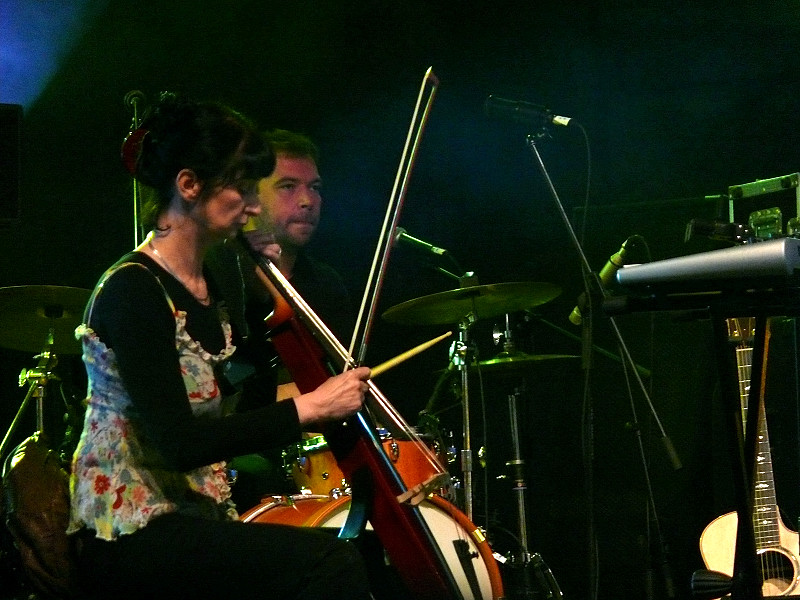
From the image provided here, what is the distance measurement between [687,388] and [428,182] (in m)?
1.49

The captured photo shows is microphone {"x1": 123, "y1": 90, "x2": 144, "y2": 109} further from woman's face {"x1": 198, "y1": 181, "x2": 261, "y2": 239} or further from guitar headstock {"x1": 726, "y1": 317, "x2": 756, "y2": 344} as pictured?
guitar headstock {"x1": 726, "y1": 317, "x2": 756, "y2": 344}

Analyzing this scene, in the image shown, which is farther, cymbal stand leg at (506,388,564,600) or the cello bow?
cymbal stand leg at (506,388,564,600)

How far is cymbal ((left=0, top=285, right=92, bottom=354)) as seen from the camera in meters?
3.22

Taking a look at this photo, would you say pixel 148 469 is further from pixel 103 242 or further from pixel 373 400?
pixel 103 242

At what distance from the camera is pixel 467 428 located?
3752 mm

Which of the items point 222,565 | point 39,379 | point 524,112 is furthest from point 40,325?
point 222,565

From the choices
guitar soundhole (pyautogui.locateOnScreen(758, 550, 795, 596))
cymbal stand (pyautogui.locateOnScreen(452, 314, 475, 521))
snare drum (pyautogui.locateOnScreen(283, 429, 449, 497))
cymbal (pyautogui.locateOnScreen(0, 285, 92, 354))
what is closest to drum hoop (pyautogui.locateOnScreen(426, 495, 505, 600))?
snare drum (pyautogui.locateOnScreen(283, 429, 449, 497))

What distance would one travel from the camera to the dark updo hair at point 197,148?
79.6 inches

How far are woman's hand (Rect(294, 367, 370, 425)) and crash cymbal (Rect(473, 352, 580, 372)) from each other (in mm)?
1834

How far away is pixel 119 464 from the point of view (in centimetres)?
187

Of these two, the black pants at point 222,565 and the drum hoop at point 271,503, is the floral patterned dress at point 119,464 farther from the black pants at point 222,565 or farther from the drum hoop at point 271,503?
the drum hoop at point 271,503

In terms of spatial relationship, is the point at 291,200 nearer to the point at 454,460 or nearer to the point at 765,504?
the point at 454,460

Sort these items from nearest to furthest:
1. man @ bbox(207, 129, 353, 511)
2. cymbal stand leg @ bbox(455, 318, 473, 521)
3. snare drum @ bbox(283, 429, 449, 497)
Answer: snare drum @ bbox(283, 429, 449, 497) → man @ bbox(207, 129, 353, 511) → cymbal stand leg @ bbox(455, 318, 473, 521)

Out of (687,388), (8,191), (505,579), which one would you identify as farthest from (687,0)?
(8,191)
